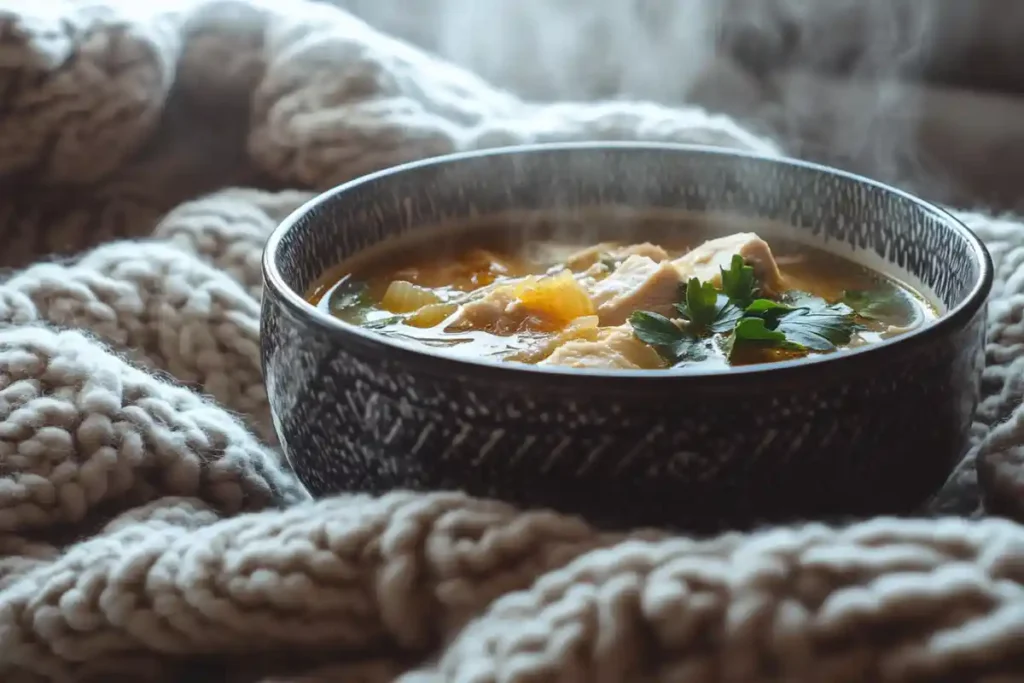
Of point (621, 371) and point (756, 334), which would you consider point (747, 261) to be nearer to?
point (756, 334)

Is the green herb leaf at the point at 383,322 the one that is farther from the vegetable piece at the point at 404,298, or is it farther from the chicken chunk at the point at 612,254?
the chicken chunk at the point at 612,254

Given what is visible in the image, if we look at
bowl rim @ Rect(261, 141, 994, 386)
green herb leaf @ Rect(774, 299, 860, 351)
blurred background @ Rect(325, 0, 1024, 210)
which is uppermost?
bowl rim @ Rect(261, 141, 994, 386)

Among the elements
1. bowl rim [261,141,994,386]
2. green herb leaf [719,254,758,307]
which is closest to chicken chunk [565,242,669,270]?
green herb leaf [719,254,758,307]

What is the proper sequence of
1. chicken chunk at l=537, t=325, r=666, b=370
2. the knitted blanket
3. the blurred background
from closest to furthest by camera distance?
the knitted blanket
chicken chunk at l=537, t=325, r=666, b=370
the blurred background

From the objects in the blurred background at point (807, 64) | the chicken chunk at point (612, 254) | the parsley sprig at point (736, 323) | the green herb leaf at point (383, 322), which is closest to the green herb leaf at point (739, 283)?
the parsley sprig at point (736, 323)

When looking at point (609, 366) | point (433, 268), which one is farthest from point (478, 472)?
point (433, 268)

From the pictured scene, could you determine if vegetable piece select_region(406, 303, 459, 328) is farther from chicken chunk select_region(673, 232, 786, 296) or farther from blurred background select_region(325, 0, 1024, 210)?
blurred background select_region(325, 0, 1024, 210)

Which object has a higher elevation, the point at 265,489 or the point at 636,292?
the point at 636,292

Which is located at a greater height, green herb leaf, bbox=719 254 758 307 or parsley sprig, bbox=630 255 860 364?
green herb leaf, bbox=719 254 758 307

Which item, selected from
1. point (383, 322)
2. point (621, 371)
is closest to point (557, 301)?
point (383, 322)
